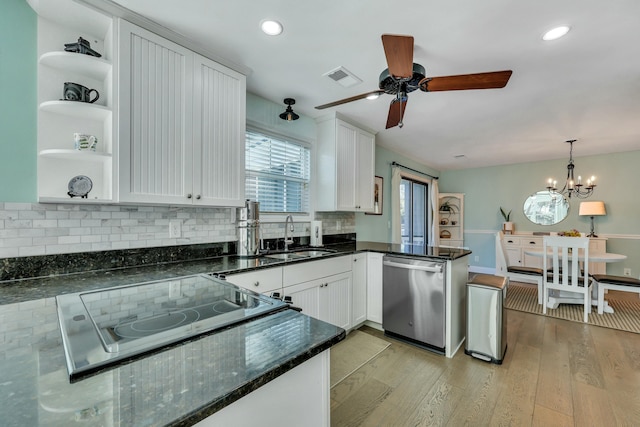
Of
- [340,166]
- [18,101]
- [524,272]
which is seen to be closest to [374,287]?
[340,166]

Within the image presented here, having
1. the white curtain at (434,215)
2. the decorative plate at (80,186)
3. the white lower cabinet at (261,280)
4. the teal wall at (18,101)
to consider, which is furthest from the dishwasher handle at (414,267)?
the white curtain at (434,215)

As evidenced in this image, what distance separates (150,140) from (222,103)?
24.0 inches

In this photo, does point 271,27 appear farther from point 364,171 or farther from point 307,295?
point 364,171

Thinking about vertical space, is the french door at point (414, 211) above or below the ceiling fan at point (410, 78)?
below

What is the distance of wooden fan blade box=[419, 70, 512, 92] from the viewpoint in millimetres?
1689

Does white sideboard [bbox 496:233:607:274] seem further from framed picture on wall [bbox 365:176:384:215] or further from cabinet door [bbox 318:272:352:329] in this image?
cabinet door [bbox 318:272:352:329]

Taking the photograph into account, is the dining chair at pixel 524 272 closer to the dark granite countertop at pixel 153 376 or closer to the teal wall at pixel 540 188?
the teal wall at pixel 540 188

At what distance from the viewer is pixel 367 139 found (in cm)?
362

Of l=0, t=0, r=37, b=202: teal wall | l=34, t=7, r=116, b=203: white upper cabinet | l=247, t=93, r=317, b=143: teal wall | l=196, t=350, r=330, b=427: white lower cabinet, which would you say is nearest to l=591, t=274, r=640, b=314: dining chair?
l=247, t=93, r=317, b=143: teal wall

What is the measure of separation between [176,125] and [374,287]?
2.40m

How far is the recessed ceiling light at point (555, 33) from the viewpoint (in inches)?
67.0

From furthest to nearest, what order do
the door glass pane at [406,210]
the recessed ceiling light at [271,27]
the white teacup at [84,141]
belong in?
the door glass pane at [406,210] → the recessed ceiling light at [271,27] → the white teacup at [84,141]

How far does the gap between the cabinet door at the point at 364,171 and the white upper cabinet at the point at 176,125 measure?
1694 millimetres

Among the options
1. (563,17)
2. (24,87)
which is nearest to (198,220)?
(24,87)
